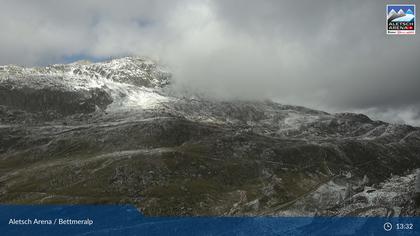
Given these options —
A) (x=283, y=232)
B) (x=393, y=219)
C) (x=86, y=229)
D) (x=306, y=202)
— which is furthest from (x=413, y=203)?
(x=86, y=229)

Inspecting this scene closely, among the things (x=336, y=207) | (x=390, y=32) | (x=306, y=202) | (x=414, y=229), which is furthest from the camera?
(x=306, y=202)

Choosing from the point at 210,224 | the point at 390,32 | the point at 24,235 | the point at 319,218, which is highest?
the point at 390,32

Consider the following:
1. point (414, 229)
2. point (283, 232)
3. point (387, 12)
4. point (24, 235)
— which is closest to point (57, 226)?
point (24, 235)

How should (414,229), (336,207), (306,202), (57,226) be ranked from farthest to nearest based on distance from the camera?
(57,226)
(306,202)
(336,207)
(414,229)

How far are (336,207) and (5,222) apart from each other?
16150cm

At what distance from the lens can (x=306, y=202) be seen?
165 meters

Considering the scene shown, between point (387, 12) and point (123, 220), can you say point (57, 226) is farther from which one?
point (387, 12)

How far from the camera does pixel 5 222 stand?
644 ft

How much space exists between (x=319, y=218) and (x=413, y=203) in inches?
644

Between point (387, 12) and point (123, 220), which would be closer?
point (387, 12)

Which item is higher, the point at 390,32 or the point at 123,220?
the point at 390,32

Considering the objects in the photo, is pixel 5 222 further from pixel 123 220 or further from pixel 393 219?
pixel 393 219

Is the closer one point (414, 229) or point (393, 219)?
point (414, 229)

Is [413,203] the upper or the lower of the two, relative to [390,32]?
lower
